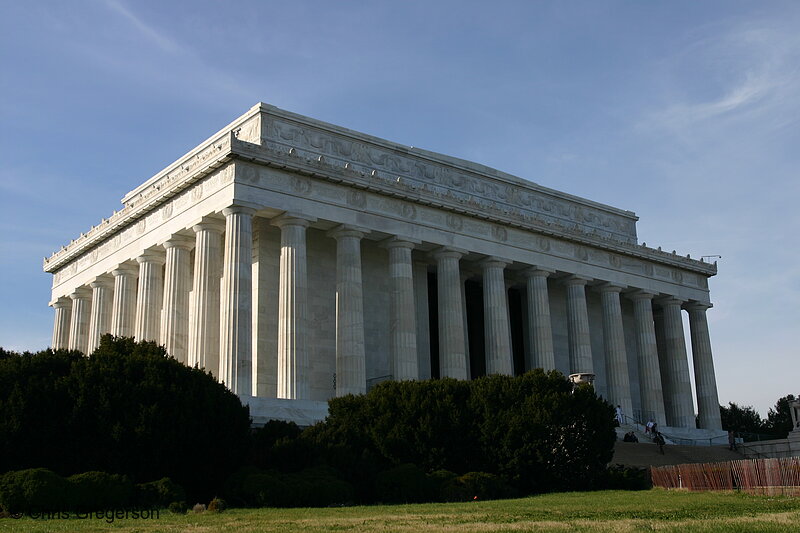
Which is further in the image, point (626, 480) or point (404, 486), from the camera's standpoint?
point (626, 480)

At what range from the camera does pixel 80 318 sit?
61062 millimetres

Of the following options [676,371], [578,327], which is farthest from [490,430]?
[676,371]

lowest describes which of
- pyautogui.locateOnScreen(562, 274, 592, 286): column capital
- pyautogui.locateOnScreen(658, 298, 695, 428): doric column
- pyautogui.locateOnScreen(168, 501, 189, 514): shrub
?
pyautogui.locateOnScreen(168, 501, 189, 514): shrub

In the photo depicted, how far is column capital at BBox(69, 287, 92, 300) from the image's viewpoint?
60844 millimetres

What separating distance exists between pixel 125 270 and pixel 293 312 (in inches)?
583

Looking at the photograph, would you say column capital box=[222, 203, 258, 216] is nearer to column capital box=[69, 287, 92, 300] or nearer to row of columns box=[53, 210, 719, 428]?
row of columns box=[53, 210, 719, 428]

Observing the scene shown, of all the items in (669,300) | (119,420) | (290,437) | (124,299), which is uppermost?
(669,300)

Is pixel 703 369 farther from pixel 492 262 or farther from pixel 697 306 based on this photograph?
pixel 492 262

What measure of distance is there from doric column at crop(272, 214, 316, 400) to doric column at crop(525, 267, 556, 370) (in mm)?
17382

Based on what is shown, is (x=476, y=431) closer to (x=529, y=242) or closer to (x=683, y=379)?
(x=529, y=242)

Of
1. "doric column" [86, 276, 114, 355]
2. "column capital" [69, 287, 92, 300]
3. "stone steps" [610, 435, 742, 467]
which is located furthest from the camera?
"column capital" [69, 287, 92, 300]

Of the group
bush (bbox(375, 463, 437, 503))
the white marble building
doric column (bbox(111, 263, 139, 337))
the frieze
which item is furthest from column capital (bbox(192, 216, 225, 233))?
bush (bbox(375, 463, 437, 503))

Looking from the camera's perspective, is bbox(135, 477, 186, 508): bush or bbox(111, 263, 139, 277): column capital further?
bbox(111, 263, 139, 277): column capital

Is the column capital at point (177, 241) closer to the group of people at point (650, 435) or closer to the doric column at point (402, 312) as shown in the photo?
the doric column at point (402, 312)
